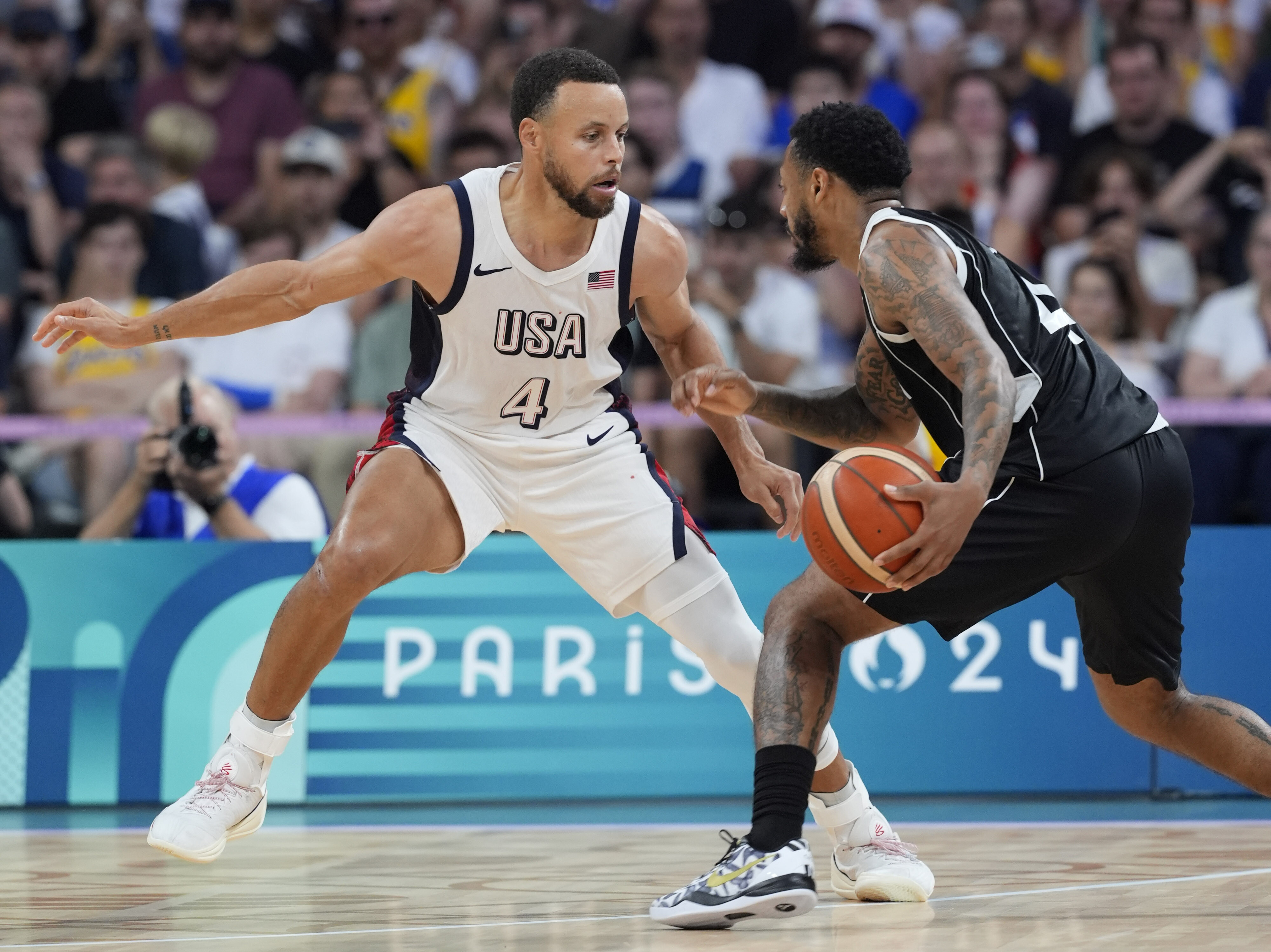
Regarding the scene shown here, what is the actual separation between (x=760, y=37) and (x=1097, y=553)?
23.3 feet

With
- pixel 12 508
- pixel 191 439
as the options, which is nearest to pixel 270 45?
pixel 12 508

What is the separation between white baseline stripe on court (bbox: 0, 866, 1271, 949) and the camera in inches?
147

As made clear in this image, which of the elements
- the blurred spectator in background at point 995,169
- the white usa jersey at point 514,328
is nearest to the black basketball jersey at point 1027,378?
the white usa jersey at point 514,328

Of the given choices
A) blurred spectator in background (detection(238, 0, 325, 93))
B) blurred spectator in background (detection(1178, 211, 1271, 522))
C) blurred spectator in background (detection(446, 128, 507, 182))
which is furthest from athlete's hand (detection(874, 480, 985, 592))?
blurred spectator in background (detection(238, 0, 325, 93))

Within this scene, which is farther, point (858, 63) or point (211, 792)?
point (858, 63)

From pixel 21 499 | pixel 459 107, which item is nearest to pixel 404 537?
pixel 21 499

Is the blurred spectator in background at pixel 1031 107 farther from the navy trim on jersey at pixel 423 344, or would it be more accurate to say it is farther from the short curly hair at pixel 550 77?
the navy trim on jersey at pixel 423 344

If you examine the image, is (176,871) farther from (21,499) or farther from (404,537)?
(21,499)

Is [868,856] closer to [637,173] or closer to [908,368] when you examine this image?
[908,368]

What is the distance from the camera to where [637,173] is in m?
8.89

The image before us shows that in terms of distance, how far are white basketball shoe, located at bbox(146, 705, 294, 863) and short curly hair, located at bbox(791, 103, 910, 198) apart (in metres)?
2.12

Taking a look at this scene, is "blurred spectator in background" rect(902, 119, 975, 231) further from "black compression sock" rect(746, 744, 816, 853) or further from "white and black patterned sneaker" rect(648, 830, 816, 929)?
"white and black patterned sneaker" rect(648, 830, 816, 929)

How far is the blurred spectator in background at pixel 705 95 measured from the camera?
9.82m

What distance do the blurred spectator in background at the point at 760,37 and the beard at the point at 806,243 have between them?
20.9 feet
